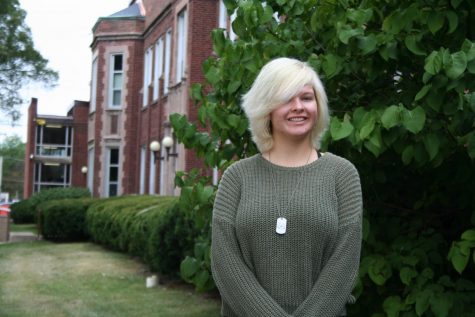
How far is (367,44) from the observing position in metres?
3.63

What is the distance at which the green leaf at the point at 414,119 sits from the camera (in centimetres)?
323

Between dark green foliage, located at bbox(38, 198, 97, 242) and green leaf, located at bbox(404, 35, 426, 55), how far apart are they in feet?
63.8

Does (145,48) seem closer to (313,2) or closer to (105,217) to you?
(105,217)

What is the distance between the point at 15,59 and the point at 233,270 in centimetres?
3080

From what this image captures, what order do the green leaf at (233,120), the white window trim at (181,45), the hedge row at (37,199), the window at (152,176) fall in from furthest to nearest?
1. the hedge row at (37,199)
2. the window at (152,176)
3. the white window trim at (181,45)
4. the green leaf at (233,120)

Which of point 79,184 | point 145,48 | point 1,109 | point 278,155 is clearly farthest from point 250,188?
point 79,184

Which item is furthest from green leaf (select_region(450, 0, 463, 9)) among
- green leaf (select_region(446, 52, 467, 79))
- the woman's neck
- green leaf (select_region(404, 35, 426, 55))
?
the woman's neck

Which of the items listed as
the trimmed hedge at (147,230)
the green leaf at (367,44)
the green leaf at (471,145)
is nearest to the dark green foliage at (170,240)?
the trimmed hedge at (147,230)

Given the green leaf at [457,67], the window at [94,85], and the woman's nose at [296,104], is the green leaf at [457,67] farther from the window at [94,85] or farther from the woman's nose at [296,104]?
the window at [94,85]

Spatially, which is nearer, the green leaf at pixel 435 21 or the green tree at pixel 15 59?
the green leaf at pixel 435 21

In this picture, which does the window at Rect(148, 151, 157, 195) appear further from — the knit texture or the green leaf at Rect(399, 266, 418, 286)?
the knit texture

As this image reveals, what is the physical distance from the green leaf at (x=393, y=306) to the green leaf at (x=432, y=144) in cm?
86

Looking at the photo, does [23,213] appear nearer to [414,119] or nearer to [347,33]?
[347,33]

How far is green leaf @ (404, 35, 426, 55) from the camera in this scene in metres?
3.57
